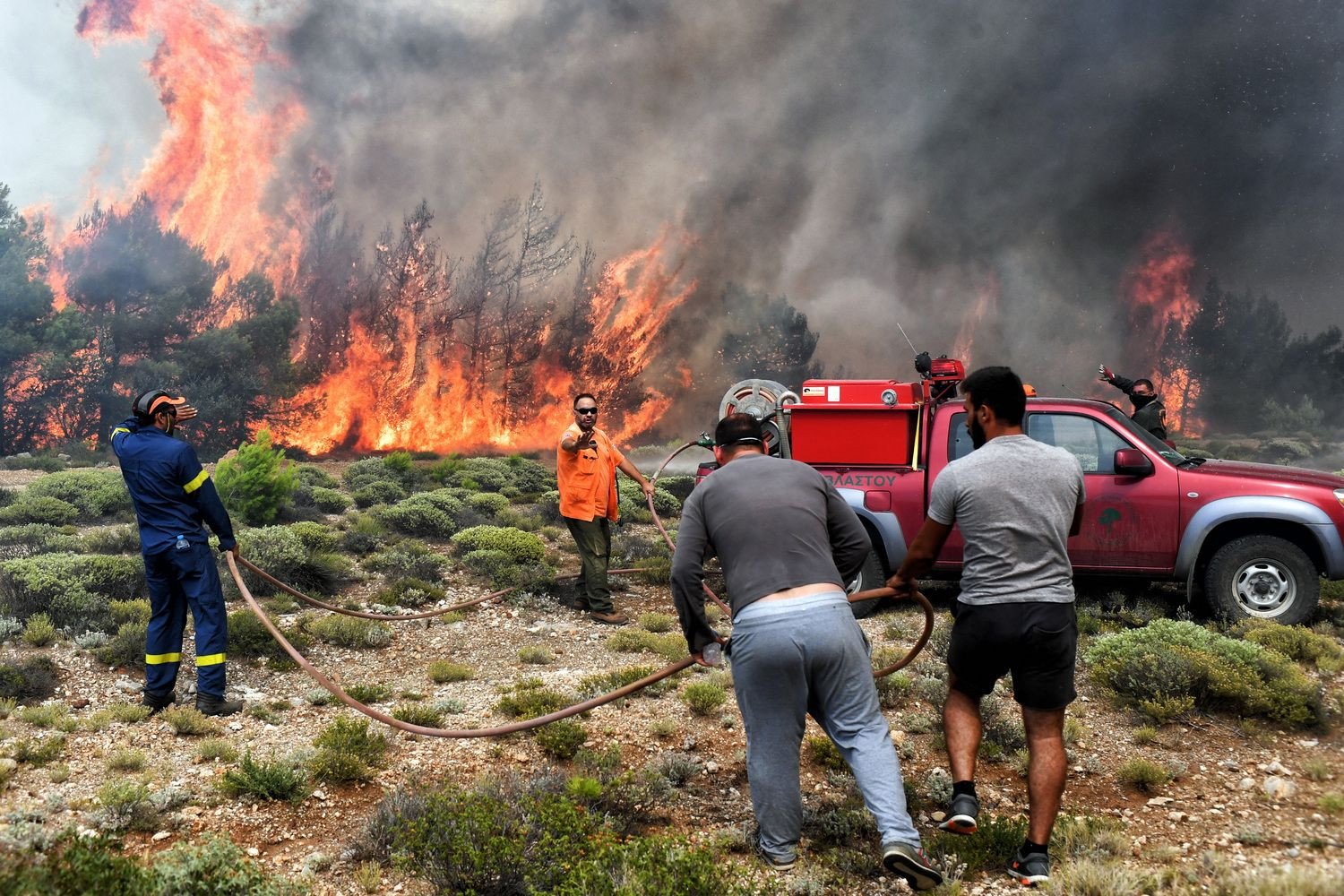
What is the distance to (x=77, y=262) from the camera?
3409 centimetres

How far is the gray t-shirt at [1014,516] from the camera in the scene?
356 cm

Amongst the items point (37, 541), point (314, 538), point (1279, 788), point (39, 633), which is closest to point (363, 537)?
point (314, 538)

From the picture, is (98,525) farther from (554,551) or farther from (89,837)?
(89,837)

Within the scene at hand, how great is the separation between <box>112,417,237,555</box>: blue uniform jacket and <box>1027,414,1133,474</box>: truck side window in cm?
681

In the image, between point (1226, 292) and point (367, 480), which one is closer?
point (367, 480)

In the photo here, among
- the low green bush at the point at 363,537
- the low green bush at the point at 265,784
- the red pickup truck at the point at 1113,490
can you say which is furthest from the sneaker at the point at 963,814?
the low green bush at the point at 363,537

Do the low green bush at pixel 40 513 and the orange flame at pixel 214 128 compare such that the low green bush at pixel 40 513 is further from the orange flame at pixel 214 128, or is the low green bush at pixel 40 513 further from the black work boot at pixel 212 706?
the orange flame at pixel 214 128

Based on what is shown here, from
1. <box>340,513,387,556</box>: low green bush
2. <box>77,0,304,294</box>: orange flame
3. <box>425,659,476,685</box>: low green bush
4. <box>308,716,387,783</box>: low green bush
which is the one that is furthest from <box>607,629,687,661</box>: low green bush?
<box>77,0,304,294</box>: orange flame

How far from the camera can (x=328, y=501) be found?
53.2 ft

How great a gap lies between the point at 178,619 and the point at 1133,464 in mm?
7818

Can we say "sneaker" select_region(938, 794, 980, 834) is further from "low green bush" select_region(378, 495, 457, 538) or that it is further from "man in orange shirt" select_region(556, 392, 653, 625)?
"low green bush" select_region(378, 495, 457, 538)

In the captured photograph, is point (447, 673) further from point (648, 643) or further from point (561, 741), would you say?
point (561, 741)

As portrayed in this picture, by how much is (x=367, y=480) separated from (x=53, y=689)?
13435mm

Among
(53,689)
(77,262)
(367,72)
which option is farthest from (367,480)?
(367,72)
